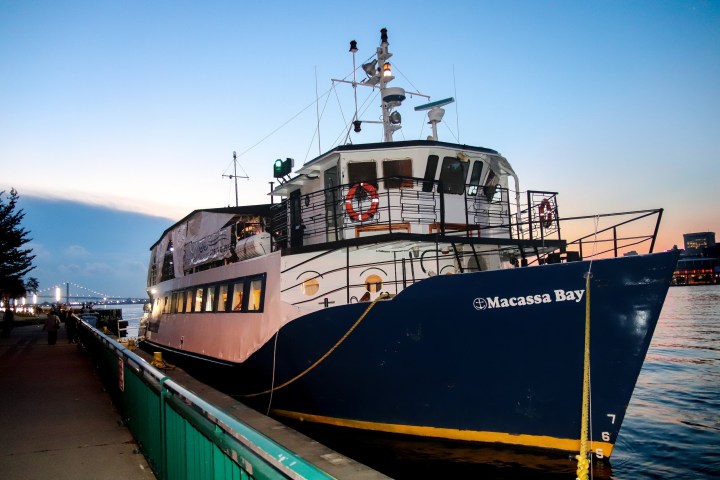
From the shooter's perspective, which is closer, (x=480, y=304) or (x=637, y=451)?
(x=480, y=304)

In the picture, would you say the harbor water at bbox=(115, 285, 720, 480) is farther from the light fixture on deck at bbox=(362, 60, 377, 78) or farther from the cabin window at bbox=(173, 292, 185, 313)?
the light fixture on deck at bbox=(362, 60, 377, 78)

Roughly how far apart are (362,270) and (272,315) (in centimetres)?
225

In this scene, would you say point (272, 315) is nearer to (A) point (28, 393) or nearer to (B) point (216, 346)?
(B) point (216, 346)

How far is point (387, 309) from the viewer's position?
825 cm

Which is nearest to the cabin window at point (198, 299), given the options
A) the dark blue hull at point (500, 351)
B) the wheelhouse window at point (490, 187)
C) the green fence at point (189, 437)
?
the dark blue hull at point (500, 351)

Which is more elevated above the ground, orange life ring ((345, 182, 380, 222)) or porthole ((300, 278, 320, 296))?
orange life ring ((345, 182, 380, 222))

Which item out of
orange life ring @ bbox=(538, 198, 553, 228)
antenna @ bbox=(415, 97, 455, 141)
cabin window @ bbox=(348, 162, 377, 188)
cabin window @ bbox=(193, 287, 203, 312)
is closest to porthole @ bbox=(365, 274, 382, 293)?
cabin window @ bbox=(348, 162, 377, 188)

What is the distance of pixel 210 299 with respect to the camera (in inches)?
563

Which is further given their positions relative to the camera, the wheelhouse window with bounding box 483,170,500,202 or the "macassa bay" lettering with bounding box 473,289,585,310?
the wheelhouse window with bounding box 483,170,500,202

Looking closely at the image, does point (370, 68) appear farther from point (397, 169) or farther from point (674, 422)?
point (674, 422)

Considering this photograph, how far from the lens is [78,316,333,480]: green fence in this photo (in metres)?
2.38

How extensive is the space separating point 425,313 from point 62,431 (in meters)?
5.83

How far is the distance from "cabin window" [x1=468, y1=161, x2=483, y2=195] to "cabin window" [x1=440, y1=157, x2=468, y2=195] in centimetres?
37

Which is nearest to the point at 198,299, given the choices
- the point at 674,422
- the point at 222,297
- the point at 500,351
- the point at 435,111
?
the point at 222,297
